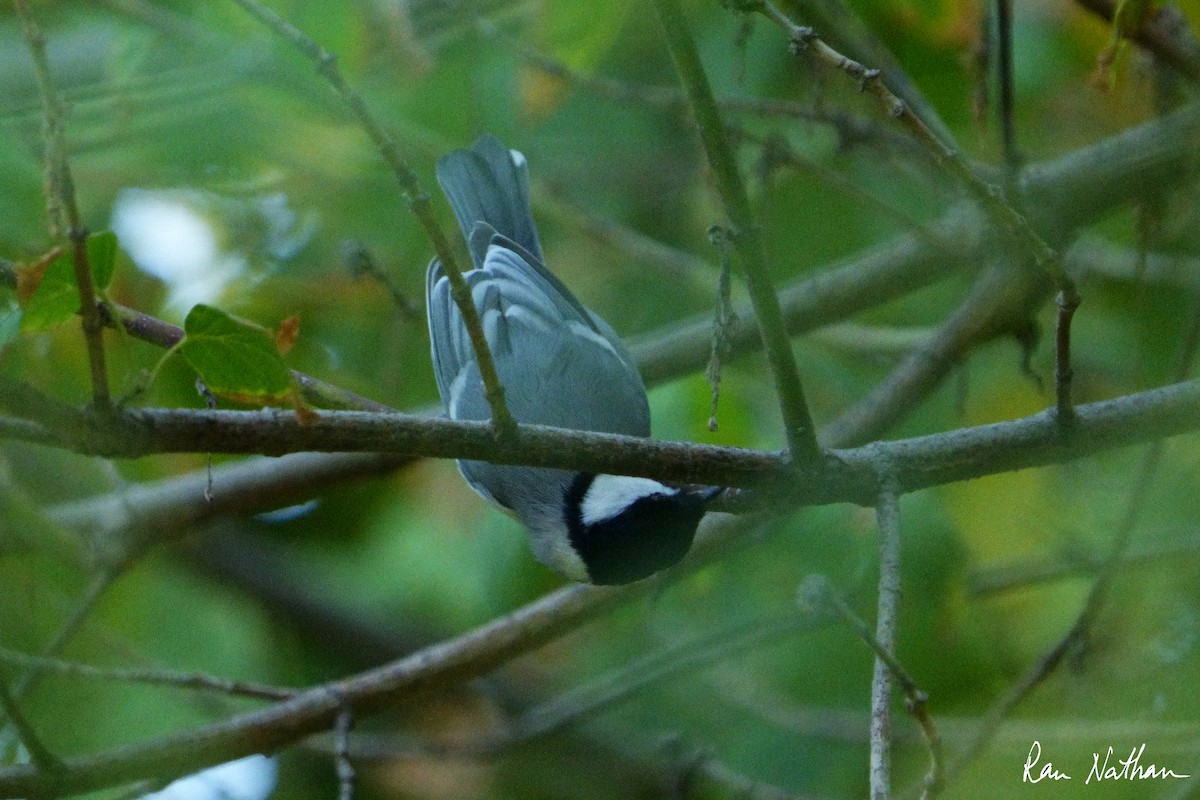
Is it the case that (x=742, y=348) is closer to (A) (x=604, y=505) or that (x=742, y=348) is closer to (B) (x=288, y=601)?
(A) (x=604, y=505)

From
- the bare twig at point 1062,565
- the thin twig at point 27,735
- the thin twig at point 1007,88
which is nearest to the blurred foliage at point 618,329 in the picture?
the bare twig at point 1062,565

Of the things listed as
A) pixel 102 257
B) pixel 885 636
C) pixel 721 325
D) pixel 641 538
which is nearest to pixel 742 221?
pixel 721 325

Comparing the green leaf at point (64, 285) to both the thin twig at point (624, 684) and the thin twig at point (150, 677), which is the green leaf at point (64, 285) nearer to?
the thin twig at point (150, 677)

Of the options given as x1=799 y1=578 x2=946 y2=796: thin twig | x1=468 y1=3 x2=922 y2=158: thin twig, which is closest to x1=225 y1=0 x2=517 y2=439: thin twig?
x1=799 y1=578 x2=946 y2=796: thin twig

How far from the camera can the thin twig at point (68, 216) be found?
124 centimetres

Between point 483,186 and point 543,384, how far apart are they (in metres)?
0.71

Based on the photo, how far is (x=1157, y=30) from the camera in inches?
107

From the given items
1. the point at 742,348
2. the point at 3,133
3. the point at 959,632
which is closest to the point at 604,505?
the point at 742,348

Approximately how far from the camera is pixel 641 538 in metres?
2.41

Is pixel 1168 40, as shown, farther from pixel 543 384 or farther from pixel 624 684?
pixel 624 684

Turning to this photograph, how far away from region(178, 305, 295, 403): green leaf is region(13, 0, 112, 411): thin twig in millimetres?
107

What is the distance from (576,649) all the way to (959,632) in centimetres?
169

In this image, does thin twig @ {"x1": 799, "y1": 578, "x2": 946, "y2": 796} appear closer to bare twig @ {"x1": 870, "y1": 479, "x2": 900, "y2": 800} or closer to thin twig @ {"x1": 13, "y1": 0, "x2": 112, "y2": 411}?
bare twig @ {"x1": 870, "y1": 479, "x2": 900, "y2": 800}

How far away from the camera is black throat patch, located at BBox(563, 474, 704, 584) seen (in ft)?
7.68
